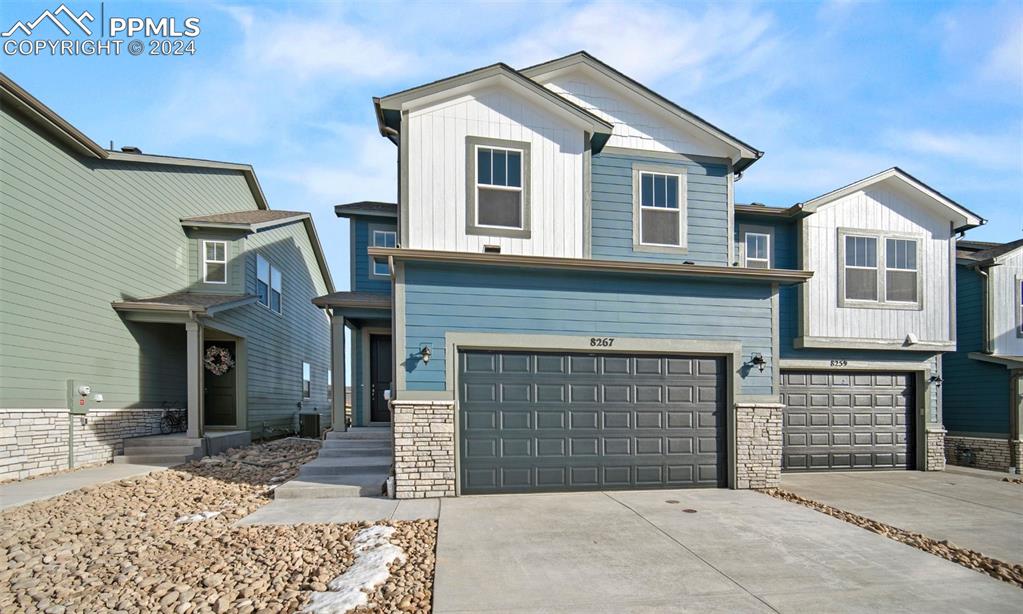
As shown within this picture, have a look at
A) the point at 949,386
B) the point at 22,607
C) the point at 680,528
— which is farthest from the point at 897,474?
the point at 22,607

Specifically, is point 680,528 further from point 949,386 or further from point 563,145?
point 949,386

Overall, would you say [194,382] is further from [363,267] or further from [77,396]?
[363,267]

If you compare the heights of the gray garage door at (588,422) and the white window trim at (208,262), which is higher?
→ the white window trim at (208,262)

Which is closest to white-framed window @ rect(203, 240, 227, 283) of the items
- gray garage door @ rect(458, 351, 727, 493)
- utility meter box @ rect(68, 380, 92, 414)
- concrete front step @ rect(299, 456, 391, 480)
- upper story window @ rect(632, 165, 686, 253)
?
utility meter box @ rect(68, 380, 92, 414)

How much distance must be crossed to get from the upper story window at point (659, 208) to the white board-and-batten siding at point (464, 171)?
1.20 metres

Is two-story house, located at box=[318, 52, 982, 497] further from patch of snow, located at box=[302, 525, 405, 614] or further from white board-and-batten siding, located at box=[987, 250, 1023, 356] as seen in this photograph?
white board-and-batten siding, located at box=[987, 250, 1023, 356]

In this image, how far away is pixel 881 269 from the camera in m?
11.6

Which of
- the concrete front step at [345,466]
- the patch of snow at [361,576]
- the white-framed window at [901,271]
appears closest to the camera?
the patch of snow at [361,576]

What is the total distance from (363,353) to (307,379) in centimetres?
1027

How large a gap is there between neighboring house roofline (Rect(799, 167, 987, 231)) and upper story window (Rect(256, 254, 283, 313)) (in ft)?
45.1

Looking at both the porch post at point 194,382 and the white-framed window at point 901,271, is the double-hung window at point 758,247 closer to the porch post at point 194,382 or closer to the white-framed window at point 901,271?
the white-framed window at point 901,271

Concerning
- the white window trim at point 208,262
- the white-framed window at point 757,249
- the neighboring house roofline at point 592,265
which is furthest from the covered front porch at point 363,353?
the white-framed window at point 757,249

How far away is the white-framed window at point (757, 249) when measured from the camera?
11578mm

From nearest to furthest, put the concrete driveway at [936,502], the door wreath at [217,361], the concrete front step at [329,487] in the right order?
the concrete driveway at [936,502]
the concrete front step at [329,487]
the door wreath at [217,361]
